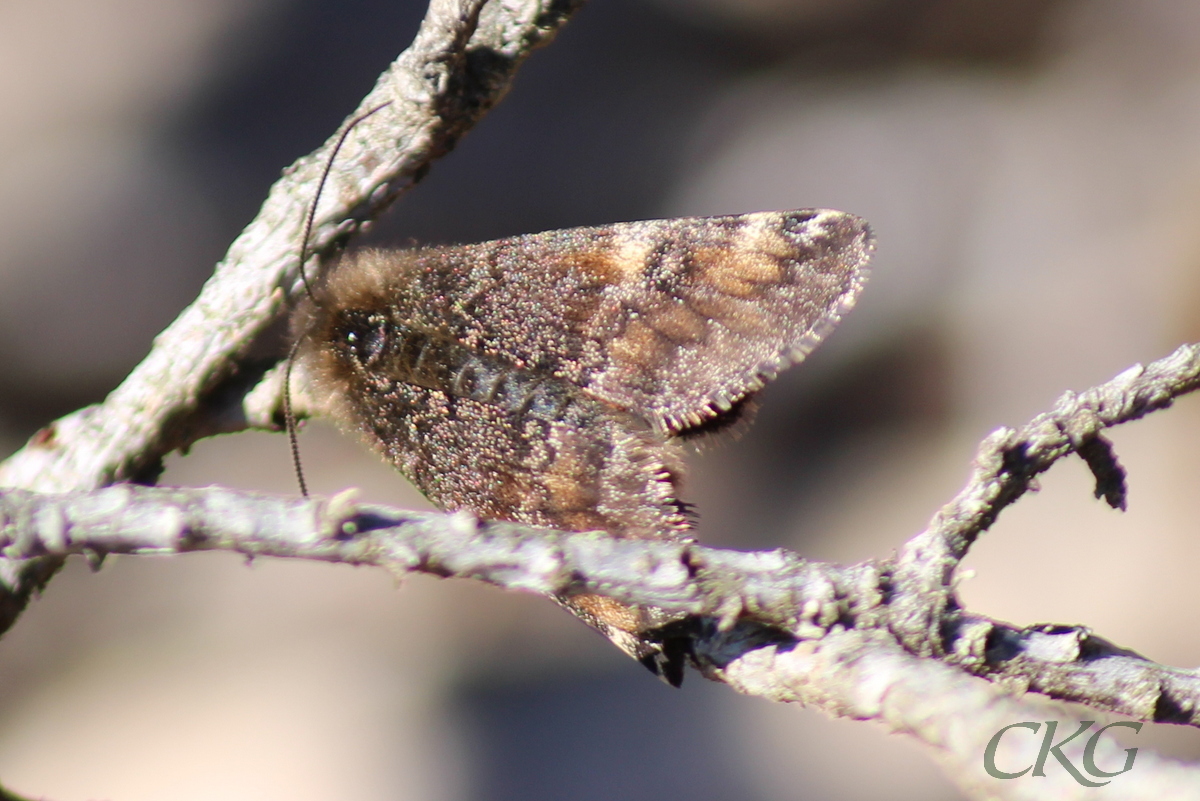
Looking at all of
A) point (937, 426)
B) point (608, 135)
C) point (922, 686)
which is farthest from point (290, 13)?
point (922, 686)

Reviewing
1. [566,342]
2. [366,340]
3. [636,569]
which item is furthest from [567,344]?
[636,569]

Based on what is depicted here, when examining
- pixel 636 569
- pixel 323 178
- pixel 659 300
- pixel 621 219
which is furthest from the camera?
pixel 621 219

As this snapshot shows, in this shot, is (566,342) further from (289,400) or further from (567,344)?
(289,400)

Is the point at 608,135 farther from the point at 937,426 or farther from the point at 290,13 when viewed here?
the point at 937,426

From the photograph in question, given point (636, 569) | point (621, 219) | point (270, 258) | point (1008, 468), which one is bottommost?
point (636, 569)

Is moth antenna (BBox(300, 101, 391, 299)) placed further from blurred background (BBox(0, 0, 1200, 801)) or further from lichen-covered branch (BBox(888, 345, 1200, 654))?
blurred background (BBox(0, 0, 1200, 801))

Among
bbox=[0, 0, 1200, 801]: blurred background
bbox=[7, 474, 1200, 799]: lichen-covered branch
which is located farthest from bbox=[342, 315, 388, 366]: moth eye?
bbox=[0, 0, 1200, 801]: blurred background

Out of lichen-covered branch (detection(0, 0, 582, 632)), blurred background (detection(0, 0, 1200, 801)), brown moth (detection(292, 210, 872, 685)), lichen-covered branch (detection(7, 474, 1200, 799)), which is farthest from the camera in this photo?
blurred background (detection(0, 0, 1200, 801))
